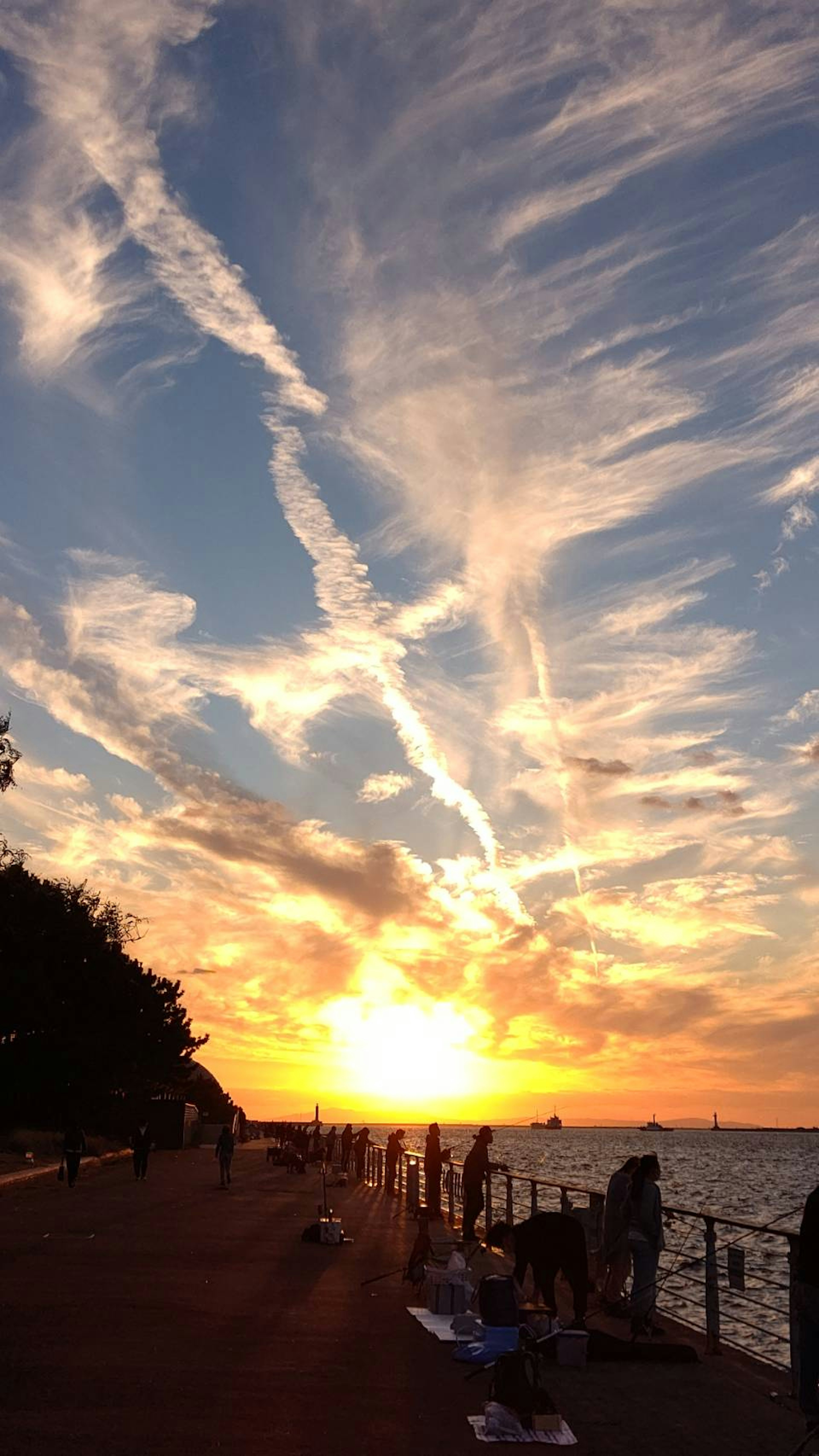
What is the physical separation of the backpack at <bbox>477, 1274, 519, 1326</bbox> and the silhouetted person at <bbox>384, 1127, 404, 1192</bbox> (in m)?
30.2

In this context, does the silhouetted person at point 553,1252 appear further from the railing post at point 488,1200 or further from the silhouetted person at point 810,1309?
the railing post at point 488,1200

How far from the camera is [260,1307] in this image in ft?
50.7

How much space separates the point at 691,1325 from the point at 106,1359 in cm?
696

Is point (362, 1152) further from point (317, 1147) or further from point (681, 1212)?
point (681, 1212)

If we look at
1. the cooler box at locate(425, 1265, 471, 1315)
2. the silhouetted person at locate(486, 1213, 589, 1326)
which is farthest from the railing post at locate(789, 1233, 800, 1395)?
the cooler box at locate(425, 1265, 471, 1315)

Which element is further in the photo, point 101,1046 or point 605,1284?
point 101,1046

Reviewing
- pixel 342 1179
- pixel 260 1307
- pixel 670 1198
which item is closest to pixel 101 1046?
pixel 342 1179

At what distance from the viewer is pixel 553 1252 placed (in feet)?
47.3

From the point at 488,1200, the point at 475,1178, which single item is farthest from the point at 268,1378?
the point at 488,1200

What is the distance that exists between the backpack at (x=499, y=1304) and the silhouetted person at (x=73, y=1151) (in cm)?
3161

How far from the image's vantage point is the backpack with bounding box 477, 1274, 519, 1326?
42.2 ft

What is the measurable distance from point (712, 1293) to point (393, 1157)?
31.2 meters

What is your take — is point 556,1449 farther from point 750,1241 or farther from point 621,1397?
point 750,1241

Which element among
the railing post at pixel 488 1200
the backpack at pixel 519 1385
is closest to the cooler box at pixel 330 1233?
the railing post at pixel 488 1200
